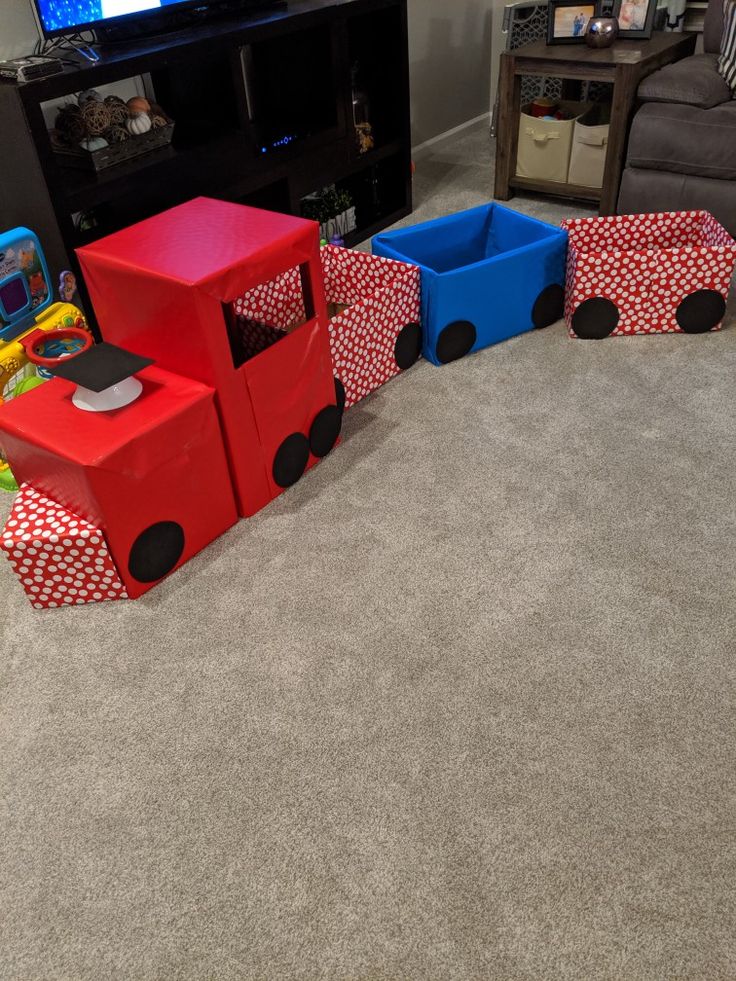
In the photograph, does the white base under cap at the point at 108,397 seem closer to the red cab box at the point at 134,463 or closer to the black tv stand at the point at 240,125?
the red cab box at the point at 134,463

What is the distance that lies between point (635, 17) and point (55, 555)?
106 inches

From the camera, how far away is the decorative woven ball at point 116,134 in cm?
203

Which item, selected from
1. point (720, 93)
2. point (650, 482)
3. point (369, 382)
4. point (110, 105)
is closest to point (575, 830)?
point (650, 482)

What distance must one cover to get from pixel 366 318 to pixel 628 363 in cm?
74

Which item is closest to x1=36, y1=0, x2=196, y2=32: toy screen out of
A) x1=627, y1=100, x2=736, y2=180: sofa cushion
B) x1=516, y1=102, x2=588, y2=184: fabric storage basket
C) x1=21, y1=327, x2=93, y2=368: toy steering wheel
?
x1=21, y1=327, x2=93, y2=368: toy steering wheel

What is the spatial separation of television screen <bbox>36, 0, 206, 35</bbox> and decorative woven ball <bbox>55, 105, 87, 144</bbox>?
0.18 meters

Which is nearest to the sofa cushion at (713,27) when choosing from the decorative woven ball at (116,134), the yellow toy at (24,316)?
the decorative woven ball at (116,134)

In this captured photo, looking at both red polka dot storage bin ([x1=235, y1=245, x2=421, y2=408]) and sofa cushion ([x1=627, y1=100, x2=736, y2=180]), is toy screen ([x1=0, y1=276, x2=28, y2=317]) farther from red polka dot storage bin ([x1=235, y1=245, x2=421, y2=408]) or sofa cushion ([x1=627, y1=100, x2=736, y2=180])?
sofa cushion ([x1=627, y1=100, x2=736, y2=180])

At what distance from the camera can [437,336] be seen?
209 cm

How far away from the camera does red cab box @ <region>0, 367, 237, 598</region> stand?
4.50ft

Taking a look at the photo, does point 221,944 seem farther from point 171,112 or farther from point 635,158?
point 635,158

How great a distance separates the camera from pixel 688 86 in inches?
97.3

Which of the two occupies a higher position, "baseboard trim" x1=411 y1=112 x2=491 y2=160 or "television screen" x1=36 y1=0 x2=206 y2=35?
"television screen" x1=36 y1=0 x2=206 y2=35

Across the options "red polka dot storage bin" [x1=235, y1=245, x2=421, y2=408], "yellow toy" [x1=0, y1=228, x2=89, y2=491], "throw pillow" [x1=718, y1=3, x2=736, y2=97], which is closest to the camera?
"yellow toy" [x1=0, y1=228, x2=89, y2=491]
